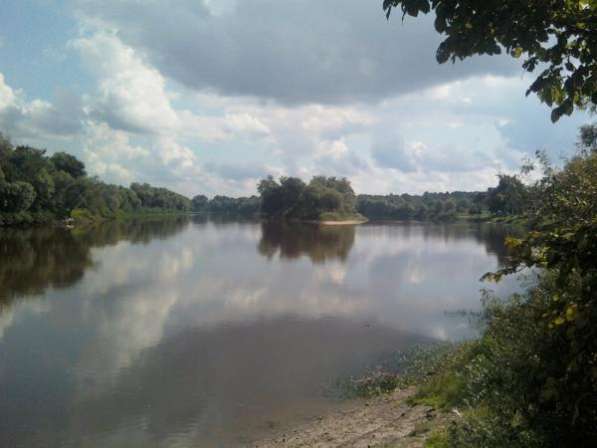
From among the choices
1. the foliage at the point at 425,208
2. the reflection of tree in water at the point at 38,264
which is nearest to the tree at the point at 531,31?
the reflection of tree in water at the point at 38,264

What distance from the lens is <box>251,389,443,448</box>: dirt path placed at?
738cm

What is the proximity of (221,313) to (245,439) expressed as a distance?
1055cm

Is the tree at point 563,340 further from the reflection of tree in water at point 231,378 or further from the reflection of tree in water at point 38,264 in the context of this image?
the reflection of tree in water at point 38,264

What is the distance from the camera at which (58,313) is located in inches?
744

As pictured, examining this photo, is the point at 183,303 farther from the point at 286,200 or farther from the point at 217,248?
the point at 286,200

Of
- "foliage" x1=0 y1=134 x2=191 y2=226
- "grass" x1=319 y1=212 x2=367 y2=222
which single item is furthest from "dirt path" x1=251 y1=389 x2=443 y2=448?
"grass" x1=319 y1=212 x2=367 y2=222

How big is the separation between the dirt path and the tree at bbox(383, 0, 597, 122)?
4.83 m

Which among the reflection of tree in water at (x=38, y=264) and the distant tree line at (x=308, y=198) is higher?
the distant tree line at (x=308, y=198)

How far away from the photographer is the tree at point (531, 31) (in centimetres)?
368

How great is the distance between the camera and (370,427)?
8.70 metres

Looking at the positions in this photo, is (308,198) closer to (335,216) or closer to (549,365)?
(335,216)

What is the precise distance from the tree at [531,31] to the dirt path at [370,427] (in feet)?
15.8

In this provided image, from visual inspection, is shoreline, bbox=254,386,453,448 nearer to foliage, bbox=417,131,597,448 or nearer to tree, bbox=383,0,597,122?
foliage, bbox=417,131,597,448

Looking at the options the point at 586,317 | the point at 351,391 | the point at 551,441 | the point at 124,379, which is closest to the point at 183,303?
the point at 124,379
